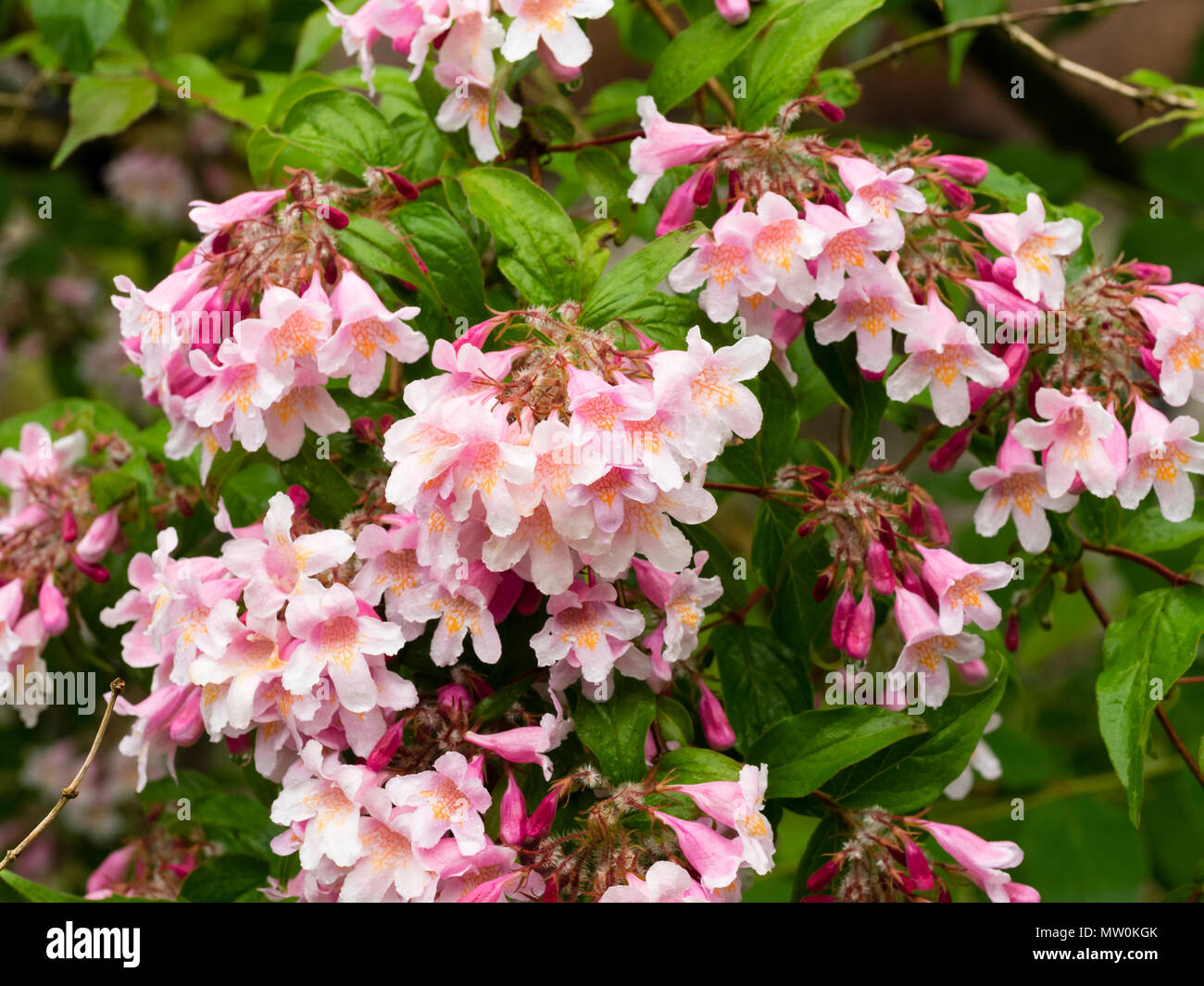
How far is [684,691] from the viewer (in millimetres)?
1309

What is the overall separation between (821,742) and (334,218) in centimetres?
71

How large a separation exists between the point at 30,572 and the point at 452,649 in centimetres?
73

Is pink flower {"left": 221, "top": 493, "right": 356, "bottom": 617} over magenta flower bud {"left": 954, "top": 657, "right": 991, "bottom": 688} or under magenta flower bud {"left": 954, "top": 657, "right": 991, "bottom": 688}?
over

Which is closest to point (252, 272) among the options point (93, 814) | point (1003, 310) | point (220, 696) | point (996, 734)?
point (220, 696)

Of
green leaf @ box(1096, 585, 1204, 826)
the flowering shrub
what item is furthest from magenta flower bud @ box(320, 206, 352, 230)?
green leaf @ box(1096, 585, 1204, 826)

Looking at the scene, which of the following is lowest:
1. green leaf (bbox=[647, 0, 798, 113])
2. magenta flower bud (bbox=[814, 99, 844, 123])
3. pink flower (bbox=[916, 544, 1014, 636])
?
pink flower (bbox=[916, 544, 1014, 636])

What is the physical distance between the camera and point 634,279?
1.14m

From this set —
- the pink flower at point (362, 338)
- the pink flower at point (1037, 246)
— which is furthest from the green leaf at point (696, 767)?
the pink flower at point (1037, 246)

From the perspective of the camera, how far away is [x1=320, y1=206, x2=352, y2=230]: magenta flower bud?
44.9 inches

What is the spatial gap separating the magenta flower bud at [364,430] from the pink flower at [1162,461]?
31.5 inches

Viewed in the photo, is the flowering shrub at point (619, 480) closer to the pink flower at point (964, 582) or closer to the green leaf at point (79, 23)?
the pink flower at point (964, 582)

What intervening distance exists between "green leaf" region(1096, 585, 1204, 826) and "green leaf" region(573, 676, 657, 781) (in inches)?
18.4

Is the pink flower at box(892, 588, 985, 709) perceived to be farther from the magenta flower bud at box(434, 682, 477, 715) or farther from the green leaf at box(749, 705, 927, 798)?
the magenta flower bud at box(434, 682, 477, 715)

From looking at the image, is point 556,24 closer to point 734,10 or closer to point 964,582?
point 734,10
